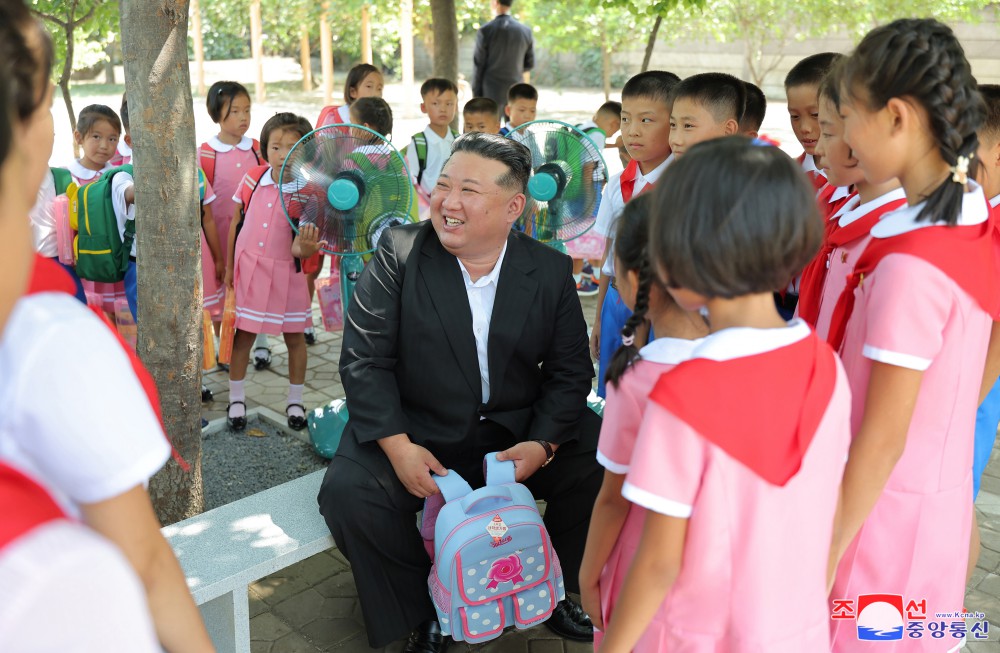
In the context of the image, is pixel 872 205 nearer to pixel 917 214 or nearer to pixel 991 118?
pixel 917 214

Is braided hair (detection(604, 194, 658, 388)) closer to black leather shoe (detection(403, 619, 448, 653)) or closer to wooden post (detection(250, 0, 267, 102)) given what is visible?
black leather shoe (detection(403, 619, 448, 653))

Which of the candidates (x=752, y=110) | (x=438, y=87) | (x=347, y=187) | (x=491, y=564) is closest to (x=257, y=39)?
(x=438, y=87)

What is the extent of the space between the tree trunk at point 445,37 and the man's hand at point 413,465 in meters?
5.48

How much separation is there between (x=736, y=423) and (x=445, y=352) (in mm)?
1703

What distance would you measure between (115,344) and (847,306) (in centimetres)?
165

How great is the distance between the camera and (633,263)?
189cm

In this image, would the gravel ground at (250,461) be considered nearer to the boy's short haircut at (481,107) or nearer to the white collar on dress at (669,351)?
the white collar on dress at (669,351)

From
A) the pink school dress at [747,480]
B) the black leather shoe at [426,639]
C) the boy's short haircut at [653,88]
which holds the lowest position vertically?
the black leather shoe at [426,639]

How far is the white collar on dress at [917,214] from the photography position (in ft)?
6.12

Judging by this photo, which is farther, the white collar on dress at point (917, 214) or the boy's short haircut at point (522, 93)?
the boy's short haircut at point (522, 93)

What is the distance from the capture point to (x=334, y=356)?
19.5ft

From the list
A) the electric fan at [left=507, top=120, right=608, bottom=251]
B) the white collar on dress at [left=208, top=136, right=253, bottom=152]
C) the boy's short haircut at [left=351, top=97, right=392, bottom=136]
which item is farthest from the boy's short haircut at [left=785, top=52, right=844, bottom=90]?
the white collar on dress at [left=208, top=136, right=253, bottom=152]

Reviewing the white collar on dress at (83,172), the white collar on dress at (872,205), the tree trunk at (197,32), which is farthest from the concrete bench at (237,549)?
the tree trunk at (197,32)

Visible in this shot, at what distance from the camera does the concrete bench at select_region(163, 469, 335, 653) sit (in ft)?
8.54
